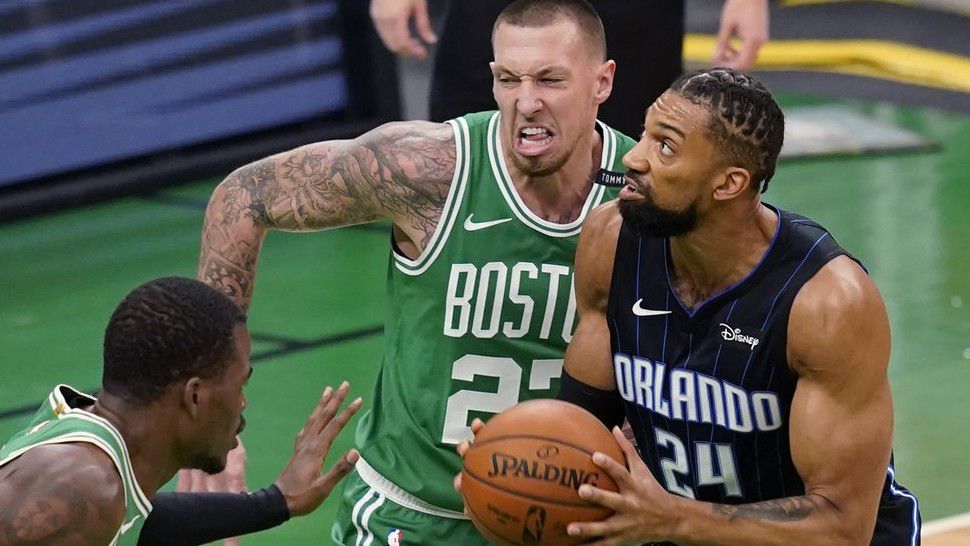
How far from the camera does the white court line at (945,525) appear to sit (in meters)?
6.21

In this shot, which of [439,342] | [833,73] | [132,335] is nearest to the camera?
[132,335]

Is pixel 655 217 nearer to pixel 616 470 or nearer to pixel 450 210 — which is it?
pixel 616 470

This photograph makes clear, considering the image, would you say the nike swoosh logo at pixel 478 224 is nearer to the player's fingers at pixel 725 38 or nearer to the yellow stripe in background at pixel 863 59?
the player's fingers at pixel 725 38

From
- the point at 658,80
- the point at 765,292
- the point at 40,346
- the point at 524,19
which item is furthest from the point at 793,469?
the point at 40,346

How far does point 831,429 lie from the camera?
163 inches

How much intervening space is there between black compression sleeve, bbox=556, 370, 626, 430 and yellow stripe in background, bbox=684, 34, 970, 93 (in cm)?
885

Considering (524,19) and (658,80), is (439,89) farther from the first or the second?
(524,19)

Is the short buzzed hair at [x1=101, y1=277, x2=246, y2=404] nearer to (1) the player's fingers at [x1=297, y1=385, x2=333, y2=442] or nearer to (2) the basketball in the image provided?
(1) the player's fingers at [x1=297, y1=385, x2=333, y2=442]

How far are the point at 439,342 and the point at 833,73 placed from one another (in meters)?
9.32

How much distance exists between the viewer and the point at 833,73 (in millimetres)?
13758

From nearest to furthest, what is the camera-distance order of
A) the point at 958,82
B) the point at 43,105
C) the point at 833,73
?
the point at 43,105 < the point at 958,82 < the point at 833,73

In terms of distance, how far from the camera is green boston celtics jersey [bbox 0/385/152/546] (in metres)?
3.83

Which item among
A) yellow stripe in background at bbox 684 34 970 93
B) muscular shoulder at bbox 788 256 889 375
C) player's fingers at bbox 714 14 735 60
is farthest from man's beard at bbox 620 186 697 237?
yellow stripe in background at bbox 684 34 970 93

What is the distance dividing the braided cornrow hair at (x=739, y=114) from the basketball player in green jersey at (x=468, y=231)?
29.9 inches
